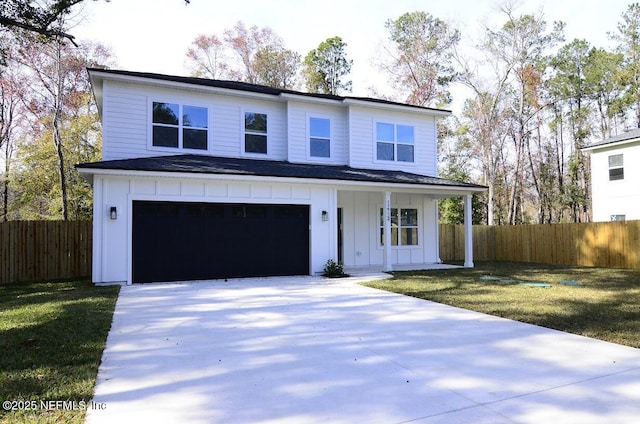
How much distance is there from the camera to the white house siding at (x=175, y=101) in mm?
10961

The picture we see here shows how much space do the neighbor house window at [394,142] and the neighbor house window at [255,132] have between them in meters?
3.86

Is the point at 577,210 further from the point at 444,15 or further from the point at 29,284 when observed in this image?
the point at 29,284

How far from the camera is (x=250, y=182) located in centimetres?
1025

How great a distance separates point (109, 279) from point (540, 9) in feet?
79.9

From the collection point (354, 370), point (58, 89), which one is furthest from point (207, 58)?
point (354, 370)

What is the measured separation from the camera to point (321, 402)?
10.1 ft

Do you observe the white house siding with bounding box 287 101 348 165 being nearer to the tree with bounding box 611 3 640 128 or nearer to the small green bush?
the small green bush

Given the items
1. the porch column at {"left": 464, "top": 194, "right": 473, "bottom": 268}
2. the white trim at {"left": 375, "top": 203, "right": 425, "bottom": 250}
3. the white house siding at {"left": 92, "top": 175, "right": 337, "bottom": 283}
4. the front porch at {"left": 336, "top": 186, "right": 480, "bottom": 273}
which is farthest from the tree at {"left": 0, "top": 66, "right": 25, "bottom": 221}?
the porch column at {"left": 464, "top": 194, "right": 473, "bottom": 268}

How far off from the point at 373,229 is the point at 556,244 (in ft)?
22.8

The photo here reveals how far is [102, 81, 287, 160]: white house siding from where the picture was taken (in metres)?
11.0

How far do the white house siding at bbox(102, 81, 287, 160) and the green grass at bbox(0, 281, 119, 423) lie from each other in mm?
4703

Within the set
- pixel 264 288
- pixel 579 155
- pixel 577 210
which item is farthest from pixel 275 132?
pixel 577 210

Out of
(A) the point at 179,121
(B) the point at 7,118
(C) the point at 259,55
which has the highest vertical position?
(C) the point at 259,55

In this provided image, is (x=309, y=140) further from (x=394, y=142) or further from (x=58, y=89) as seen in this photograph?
(x=58, y=89)
